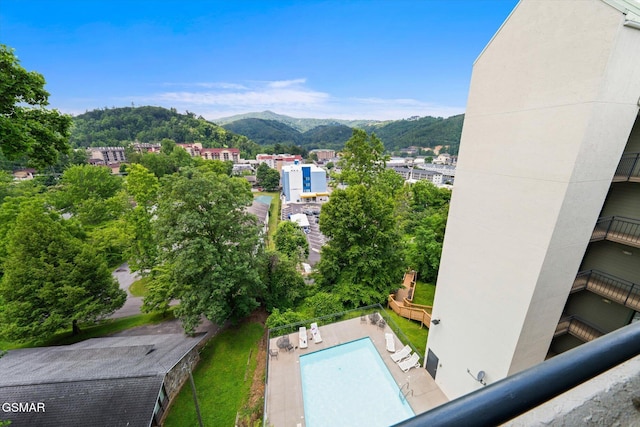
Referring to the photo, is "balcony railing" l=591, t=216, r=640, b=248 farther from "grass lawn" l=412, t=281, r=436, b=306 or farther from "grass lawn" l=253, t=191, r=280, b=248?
"grass lawn" l=253, t=191, r=280, b=248

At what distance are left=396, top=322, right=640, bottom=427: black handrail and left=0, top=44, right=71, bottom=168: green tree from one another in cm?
832

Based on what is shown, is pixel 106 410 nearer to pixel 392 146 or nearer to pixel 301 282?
pixel 301 282

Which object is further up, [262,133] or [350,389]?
[262,133]

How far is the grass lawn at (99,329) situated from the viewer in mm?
11055

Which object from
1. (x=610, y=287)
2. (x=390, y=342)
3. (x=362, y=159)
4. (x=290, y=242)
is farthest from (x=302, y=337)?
(x=362, y=159)

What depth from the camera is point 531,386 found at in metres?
0.64

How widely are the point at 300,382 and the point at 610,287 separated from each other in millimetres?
8685

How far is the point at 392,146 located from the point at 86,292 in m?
131

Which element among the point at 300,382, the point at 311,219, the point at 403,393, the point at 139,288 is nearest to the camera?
the point at 403,393

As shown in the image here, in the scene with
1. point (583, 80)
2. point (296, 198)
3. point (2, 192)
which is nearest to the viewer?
point (583, 80)

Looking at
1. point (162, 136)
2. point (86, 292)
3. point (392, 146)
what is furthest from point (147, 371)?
point (392, 146)

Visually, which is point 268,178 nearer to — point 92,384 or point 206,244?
point 206,244

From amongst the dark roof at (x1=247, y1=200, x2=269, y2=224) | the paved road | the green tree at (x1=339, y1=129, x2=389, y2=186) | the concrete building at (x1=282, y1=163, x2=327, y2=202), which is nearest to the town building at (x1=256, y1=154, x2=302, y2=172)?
the concrete building at (x1=282, y1=163, x2=327, y2=202)

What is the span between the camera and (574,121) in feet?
13.7
